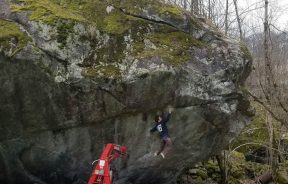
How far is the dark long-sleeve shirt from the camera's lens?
6730 millimetres

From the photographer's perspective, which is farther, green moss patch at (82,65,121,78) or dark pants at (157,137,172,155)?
dark pants at (157,137,172,155)

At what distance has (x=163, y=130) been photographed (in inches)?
268

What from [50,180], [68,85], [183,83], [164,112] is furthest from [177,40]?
[50,180]

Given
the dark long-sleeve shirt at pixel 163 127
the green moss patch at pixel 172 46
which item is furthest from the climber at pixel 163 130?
the green moss patch at pixel 172 46

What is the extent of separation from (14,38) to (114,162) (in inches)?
104

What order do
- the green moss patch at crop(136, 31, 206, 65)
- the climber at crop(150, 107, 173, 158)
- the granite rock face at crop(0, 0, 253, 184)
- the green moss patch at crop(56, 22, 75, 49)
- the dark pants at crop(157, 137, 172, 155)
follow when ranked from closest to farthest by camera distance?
the granite rock face at crop(0, 0, 253, 184) → the green moss patch at crop(56, 22, 75, 49) → the green moss patch at crop(136, 31, 206, 65) → the climber at crop(150, 107, 173, 158) → the dark pants at crop(157, 137, 172, 155)

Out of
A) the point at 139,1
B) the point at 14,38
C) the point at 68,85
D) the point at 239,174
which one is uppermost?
the point at 139,1

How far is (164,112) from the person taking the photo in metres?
6.72

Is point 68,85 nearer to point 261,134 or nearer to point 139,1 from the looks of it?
point 139,1

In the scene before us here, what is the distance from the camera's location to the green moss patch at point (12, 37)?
19.6ft

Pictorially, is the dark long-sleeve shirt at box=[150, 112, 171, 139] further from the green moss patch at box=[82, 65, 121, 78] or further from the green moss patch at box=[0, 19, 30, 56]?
the green moss patch at box=[0, 19, 30, 56]

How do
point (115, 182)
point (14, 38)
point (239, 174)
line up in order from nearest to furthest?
1. point (14, 38)
2. point (115, 182)
3. point (239, 174)

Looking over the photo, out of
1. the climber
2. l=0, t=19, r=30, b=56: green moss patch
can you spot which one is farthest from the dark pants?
l=0, t=19, r=30, b=56: green moss patch

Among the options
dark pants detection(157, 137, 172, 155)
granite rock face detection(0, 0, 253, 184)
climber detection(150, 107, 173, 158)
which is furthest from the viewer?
dark pants detection(157, 137, 172, 155)
